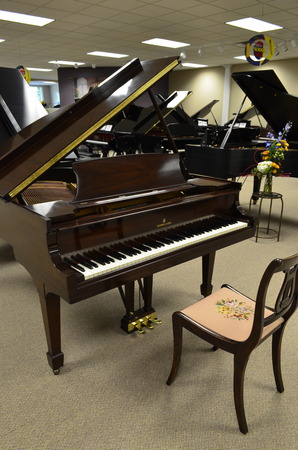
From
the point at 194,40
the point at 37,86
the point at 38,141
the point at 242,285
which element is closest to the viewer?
the point at 38,141

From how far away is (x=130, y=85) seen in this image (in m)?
2.08

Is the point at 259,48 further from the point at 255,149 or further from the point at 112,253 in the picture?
the point at 112,253

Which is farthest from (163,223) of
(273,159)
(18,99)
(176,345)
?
(273,159)

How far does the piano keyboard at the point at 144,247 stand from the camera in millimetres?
1697

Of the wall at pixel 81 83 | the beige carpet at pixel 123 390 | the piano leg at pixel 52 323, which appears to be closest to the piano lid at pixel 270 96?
the beige carpet at pixel 123 390

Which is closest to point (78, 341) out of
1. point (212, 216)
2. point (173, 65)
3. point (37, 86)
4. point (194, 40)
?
point (212, 216)

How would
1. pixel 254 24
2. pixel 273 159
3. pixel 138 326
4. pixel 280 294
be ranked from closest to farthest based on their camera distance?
1. pixel 280 294
2. pixel 138 326
3. pixel 273 159
4. pixel 254 24

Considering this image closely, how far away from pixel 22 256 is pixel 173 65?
1489 millimetres

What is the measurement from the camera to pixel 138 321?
2352 mm

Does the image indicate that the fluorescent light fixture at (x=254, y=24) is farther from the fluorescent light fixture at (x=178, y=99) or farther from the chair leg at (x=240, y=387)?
the chair leg at (x=240, y=387)

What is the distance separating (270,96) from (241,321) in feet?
12.5

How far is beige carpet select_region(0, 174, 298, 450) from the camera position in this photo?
1.63 m

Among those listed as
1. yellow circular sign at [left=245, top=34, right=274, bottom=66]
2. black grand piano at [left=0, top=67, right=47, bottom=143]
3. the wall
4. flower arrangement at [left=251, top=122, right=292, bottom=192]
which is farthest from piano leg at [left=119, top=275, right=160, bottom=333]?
the wall

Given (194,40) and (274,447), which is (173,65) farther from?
(194,40)
